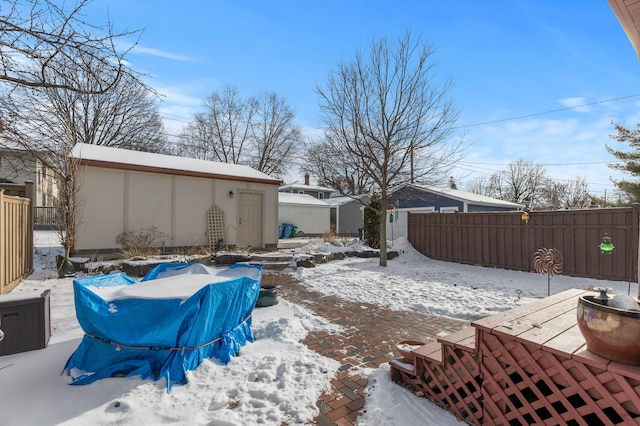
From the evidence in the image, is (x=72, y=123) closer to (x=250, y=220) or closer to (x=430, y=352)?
(x=250, y=220)

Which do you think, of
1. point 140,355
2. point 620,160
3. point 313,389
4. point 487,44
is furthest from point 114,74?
point 620,160

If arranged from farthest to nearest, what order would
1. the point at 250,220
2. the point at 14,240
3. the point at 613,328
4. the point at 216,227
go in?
1. the point at 250,220
2. the point at 216,227
3. the point at 14,240
4. the point at 613,328

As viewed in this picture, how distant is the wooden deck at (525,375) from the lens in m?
1.59

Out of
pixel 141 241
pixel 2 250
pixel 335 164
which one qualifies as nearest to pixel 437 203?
pixel 335 164

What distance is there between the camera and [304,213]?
67.2 ft

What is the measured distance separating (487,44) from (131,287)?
908 cm

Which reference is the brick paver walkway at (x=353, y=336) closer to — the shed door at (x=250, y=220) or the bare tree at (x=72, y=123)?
the bare tree at (x=72, y=123)

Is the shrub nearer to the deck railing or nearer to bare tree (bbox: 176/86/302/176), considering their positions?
the deck railing

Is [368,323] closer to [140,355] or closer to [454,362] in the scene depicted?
[454,362]

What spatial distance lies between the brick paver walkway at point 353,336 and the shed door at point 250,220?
5.18 metres

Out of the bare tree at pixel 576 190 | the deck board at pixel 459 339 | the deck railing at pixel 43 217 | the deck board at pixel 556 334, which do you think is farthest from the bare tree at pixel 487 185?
the deck railing at pixel 43 217

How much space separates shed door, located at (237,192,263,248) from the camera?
10.5 meters

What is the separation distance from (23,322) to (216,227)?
684cm

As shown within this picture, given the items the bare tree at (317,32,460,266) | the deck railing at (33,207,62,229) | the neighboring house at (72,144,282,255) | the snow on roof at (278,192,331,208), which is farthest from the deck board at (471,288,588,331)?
the deck railing at (33,207,62,229)
